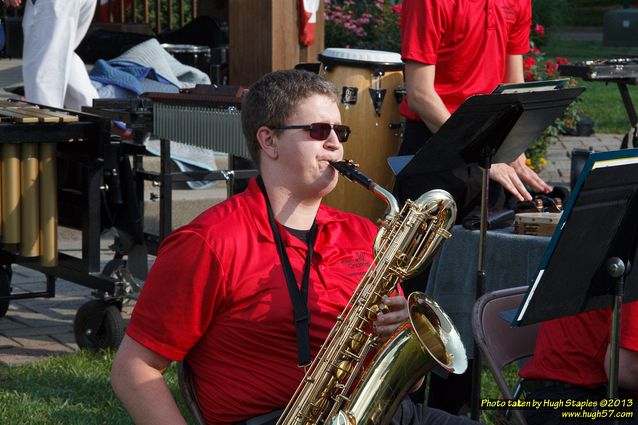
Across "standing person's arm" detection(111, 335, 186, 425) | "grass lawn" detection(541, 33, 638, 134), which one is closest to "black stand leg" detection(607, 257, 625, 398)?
"standing person's arm" detection(111, 335, 186, 425)

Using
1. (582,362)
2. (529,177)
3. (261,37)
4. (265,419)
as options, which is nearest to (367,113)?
(529,177)

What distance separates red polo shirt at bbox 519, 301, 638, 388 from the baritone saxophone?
0.47m

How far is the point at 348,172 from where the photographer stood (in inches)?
112

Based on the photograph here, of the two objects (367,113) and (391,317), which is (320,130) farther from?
(367,113)

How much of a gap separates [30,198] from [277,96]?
2293 millimetres

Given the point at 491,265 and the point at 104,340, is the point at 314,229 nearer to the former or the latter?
the point at 491,265

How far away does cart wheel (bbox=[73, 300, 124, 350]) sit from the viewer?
5.36 metres

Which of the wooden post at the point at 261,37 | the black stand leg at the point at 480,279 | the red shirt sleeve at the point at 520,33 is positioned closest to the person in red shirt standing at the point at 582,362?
the black stand leg at the point at 480,279

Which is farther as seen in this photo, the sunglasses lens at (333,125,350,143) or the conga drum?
the conga drum

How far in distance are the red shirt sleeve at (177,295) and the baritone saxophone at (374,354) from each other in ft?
1.08

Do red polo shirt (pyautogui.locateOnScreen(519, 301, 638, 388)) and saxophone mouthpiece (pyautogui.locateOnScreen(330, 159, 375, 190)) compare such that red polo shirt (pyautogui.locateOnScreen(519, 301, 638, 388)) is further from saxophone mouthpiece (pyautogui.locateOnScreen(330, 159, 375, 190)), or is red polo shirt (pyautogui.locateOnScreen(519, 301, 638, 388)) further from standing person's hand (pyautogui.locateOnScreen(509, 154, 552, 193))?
standing person's hand (pyautogui.locateOnScreen(509, 154, 552, 193))

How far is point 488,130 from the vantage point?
3.77 m

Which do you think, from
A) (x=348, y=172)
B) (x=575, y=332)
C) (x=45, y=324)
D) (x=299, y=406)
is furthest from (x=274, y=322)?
(x=45, y=324)

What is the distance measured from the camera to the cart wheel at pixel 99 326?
17.6ft
